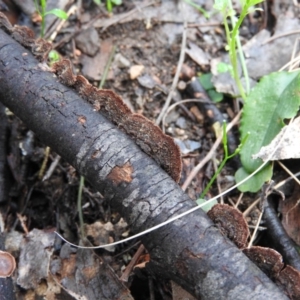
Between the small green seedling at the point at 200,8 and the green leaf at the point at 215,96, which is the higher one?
the small green seedling at the point at 200,8

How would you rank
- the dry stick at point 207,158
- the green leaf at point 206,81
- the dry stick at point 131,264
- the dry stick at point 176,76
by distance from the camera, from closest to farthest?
the dry stick at point 131,264 < the dry stick at point 207,158 < the dry stick at point 176,76 < the green leaf at point 206,81

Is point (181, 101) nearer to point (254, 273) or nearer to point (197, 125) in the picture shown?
point (197, 125)

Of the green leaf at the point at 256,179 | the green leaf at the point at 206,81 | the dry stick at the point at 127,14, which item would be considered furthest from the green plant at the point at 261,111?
the dry stick at the point at 127,14

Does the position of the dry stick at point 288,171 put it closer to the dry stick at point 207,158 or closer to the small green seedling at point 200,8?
the dry stick at point 207,158

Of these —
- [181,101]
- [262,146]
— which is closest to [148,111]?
[181,101]

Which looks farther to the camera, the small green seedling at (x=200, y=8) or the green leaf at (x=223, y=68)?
the small green seedling at (x=200, y=8)

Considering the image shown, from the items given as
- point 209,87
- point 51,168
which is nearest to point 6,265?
point 51,168

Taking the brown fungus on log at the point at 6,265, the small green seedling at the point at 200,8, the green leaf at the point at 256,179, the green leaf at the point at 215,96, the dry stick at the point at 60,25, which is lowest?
the brown fungus on log at the point at 6,265
